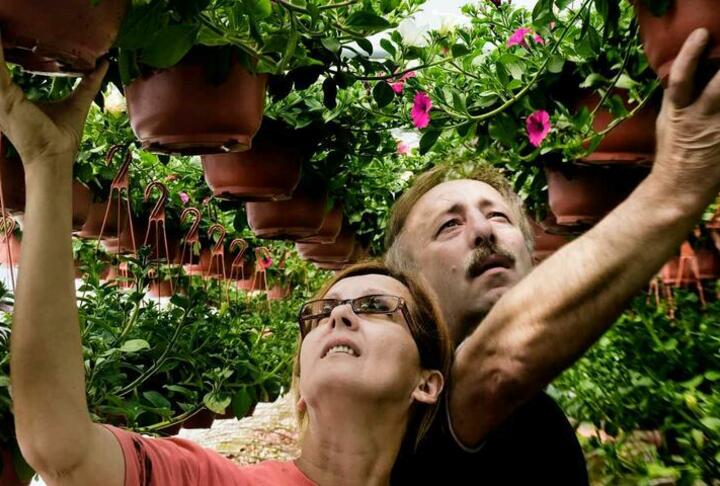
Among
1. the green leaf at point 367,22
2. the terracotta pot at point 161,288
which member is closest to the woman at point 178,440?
the green leaf at point 367,22

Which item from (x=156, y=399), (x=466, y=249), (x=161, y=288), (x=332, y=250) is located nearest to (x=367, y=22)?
(x=466, y=249)

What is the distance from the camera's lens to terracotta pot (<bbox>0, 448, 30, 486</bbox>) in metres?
1.38

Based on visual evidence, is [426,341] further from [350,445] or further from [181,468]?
[181,468]

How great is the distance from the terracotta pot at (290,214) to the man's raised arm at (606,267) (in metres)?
1.26

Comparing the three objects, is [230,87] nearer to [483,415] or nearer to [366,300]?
[366,300]

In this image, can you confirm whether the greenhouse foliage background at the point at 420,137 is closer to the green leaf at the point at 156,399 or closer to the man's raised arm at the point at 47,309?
the green leaf at the point at 156,399

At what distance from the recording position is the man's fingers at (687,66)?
2.28 feet

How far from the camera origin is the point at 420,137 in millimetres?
1987

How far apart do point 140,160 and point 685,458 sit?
7.17 ft

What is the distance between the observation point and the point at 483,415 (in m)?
1.00

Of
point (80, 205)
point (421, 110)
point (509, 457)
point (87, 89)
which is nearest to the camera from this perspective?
point (87, 89)

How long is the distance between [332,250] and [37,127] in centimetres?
279

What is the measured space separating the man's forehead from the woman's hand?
0.74 meters

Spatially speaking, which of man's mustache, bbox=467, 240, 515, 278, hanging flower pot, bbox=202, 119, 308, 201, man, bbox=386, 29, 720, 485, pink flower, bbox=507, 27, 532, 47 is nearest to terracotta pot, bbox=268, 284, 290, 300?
hanging flower pot, bbox=202, 119, 308, 201
